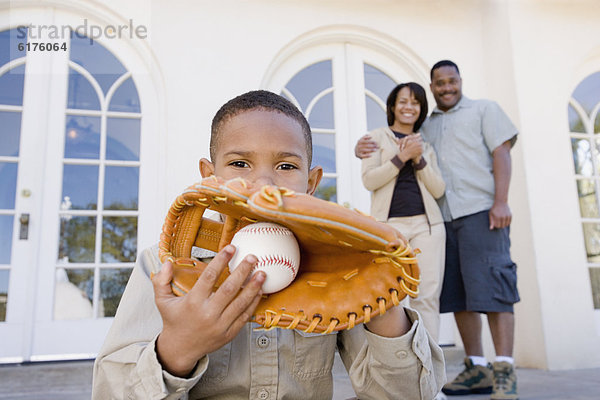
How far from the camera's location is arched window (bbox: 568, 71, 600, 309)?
4.37 meters

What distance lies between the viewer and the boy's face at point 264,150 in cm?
125

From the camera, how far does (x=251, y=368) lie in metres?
1.25

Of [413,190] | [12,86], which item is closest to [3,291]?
[12,86]

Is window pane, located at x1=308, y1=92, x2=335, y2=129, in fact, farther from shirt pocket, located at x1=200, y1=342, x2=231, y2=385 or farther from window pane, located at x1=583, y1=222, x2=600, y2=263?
shirt pocket, located at x1=200, y1=342, x2=231, y2=385

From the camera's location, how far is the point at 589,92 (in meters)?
4.73

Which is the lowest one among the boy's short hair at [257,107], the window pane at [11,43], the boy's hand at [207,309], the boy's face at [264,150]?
the boy's hand at [207,309]

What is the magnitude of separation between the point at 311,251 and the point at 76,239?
3.03m

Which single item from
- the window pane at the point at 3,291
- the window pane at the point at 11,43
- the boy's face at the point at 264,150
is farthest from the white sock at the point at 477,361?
the window pane at the point at 11,43

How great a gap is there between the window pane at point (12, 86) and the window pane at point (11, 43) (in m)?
0.10

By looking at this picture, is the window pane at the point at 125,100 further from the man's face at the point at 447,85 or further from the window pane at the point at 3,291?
the man's face at the point at 447,85

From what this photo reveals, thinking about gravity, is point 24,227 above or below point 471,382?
above

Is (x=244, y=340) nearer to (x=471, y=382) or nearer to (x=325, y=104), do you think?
(x=471, y=382)

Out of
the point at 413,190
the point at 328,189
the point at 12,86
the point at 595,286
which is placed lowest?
the point at 595,286

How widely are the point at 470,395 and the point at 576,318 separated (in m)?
1.81
